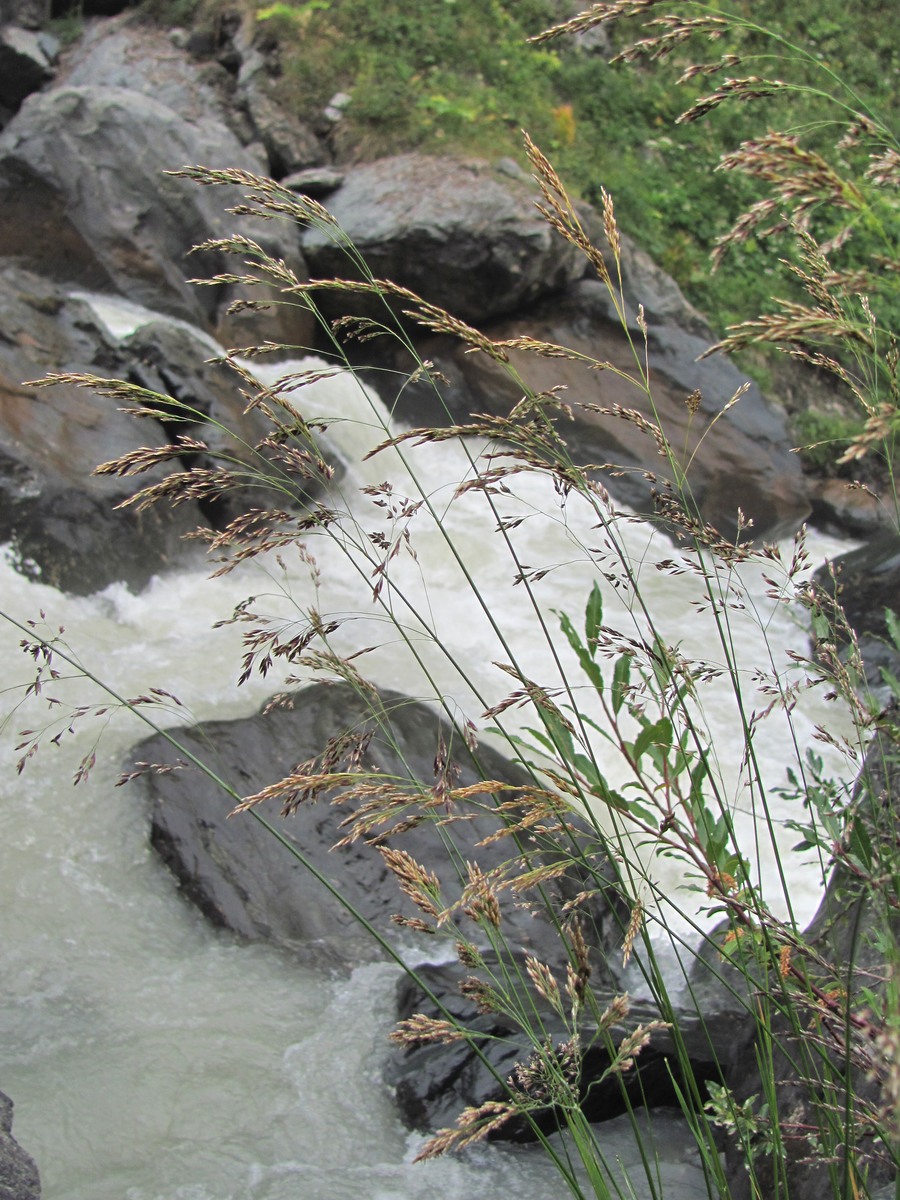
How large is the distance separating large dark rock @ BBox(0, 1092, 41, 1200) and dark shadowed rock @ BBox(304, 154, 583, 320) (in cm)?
842

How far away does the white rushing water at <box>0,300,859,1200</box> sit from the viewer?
10.3 ft

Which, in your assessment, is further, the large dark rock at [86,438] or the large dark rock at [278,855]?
the large dark rock at [86,438]

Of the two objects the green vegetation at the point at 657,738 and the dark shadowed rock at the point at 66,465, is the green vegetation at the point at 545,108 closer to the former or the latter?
the dark shadowed rock at the point at 66,465

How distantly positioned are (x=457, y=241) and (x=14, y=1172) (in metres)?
8.99

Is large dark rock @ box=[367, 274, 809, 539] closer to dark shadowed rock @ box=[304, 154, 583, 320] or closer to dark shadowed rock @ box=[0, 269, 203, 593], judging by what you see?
dark shadowed rock @ box=[304, 154, 583, 320]

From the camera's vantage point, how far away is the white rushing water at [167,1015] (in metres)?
3.13

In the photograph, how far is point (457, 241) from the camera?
10.1 meters

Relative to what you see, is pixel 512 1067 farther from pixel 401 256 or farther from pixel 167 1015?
→ pixel 401 256

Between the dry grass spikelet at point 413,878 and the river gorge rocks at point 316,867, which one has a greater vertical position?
the dry grass spikelet at point 413,878

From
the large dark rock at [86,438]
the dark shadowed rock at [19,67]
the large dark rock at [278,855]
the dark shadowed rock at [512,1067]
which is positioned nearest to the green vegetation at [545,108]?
the dark shadowed rock at [19,67]

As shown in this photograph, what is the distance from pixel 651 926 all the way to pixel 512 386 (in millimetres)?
6083

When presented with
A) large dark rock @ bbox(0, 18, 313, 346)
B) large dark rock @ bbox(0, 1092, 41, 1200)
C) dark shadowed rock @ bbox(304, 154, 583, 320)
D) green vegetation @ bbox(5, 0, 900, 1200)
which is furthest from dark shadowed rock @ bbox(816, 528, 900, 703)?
large dark rock @ bbox(0, 1092, 41, 1200)

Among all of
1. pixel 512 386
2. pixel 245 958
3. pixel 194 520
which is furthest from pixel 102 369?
pixel 245 958

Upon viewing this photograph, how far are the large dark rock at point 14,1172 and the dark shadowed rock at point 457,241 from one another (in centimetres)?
842
